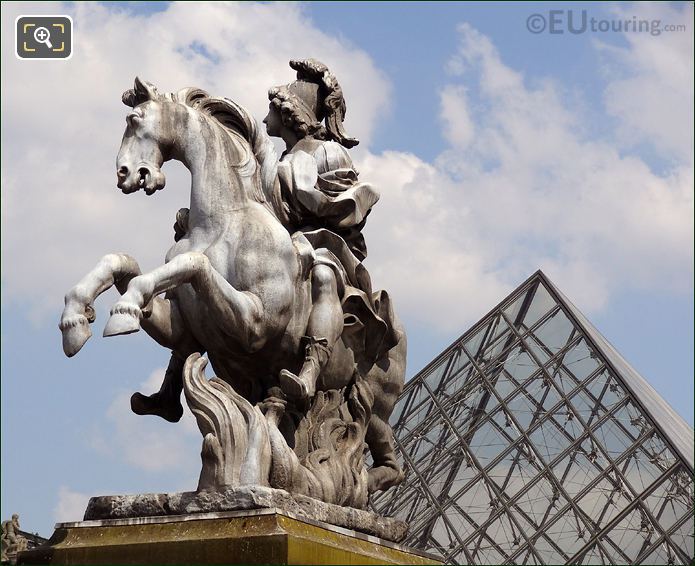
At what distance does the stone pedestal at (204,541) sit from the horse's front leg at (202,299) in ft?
3.18

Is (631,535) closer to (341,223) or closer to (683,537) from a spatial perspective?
(683,537)

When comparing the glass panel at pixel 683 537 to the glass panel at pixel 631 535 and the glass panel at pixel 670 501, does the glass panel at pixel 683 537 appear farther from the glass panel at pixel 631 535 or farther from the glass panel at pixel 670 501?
the glass panel at pixel 631 535

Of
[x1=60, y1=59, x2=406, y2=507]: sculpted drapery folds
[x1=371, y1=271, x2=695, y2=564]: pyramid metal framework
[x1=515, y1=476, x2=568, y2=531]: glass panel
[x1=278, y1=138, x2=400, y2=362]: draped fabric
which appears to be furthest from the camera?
[x1=515, y1=476, x2=568, y2=531]: glass panel

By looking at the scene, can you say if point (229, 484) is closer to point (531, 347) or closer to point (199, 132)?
point (199, 132)

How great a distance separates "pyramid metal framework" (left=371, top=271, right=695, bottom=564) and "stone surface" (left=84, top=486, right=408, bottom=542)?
100ft

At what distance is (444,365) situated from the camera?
46.2 meters

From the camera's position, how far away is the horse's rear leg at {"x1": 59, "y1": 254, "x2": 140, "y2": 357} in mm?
6957

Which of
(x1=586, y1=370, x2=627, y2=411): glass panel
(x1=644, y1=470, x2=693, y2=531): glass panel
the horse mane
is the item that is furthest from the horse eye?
(x1=586, y1=370, x2=627, y2=411): glass panel

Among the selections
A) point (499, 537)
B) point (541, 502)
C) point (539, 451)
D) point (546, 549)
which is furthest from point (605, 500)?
point (499, 537)

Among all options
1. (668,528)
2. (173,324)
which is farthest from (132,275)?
(668,528)

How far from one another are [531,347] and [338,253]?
122 ft

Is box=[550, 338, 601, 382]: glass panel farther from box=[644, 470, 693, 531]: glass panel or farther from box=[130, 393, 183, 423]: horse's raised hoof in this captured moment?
box=[130, 393, 183, 423]: horse's raised hoof

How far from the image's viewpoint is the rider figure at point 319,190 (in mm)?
7652

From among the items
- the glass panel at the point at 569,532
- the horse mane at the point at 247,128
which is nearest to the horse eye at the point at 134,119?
the horse mane at the point at 247,128
